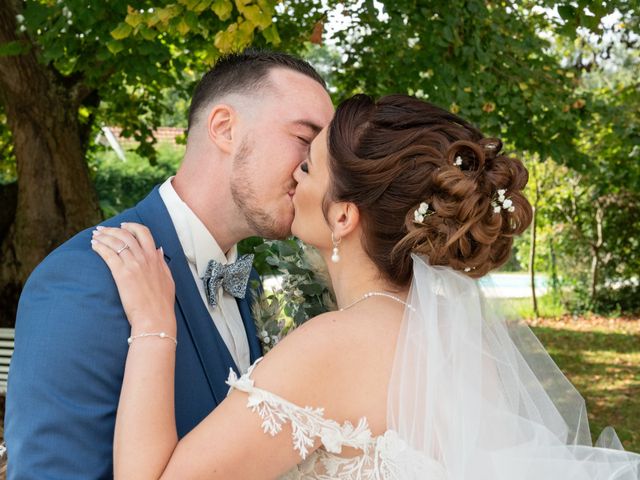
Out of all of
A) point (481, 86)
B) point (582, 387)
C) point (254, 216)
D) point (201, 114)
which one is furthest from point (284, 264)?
point (582, 387)

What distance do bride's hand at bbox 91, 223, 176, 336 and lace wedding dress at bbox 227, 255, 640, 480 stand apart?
28cm

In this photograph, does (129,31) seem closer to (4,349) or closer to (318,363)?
(318,363)

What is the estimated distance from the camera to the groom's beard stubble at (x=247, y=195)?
2.49 m

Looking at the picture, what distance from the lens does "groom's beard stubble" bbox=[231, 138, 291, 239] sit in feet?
8.18

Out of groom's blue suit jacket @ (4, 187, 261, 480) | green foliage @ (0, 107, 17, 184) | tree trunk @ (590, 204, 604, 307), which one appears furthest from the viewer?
tree trunk @ (590, 204, 604, 307)

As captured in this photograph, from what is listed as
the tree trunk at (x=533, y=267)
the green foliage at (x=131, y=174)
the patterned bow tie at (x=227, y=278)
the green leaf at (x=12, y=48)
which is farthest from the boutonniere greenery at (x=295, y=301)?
the green foliage at (x=131, y=174)

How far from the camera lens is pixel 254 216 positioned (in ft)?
8.22

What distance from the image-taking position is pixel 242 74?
2.65 metres

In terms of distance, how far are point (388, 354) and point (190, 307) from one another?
649 millimetres

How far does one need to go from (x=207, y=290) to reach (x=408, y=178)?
0.80m

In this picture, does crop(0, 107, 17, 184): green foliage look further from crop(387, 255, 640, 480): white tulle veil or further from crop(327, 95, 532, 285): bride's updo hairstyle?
crop(387, 255, 640, 480): white tulle veil

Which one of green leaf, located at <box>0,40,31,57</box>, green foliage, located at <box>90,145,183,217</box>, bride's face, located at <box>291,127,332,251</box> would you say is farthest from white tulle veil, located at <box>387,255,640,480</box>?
green foliage, located at <box>90,145,183,217</box>

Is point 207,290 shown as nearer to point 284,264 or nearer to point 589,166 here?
point 284,264

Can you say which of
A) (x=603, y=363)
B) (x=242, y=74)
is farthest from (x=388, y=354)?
(x=603, y=363)
